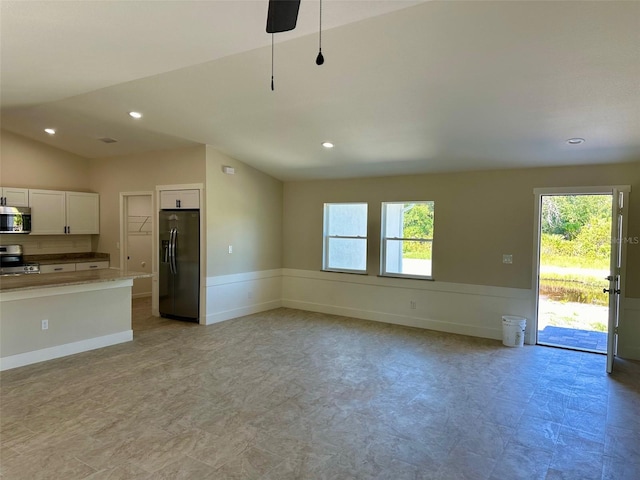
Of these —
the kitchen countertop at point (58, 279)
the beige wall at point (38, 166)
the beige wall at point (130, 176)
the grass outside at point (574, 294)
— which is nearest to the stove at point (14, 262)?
the beige wall at point (38, 166)

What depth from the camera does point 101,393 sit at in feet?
11.9

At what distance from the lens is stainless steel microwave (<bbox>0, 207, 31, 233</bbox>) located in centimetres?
623

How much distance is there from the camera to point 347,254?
701 cm

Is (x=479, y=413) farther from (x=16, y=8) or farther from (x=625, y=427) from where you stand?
(x=16, y=8)

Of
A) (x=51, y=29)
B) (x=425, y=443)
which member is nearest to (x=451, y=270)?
(x=425, y=443)

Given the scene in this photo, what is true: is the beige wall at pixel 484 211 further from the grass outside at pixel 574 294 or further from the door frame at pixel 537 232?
the grass outside at pixel 574 294

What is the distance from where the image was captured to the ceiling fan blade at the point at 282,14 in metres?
1.84

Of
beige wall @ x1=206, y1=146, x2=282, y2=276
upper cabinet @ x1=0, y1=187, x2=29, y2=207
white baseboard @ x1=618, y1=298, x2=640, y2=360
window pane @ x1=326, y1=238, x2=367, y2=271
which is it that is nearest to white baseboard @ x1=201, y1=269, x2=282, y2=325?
beige wall @ x1=206, y1=146, x2=282, y2=276

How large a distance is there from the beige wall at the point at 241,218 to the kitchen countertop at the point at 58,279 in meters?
1.37

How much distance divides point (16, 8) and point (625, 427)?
523cm

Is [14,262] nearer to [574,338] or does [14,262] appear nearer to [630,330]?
[574,338]

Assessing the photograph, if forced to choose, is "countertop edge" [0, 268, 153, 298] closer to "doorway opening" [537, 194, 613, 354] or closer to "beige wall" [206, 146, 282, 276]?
"beige wall" [206, 146, 282, 276]

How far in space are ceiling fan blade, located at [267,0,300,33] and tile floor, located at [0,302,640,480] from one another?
8.57 feet

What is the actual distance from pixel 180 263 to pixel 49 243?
292 cm
